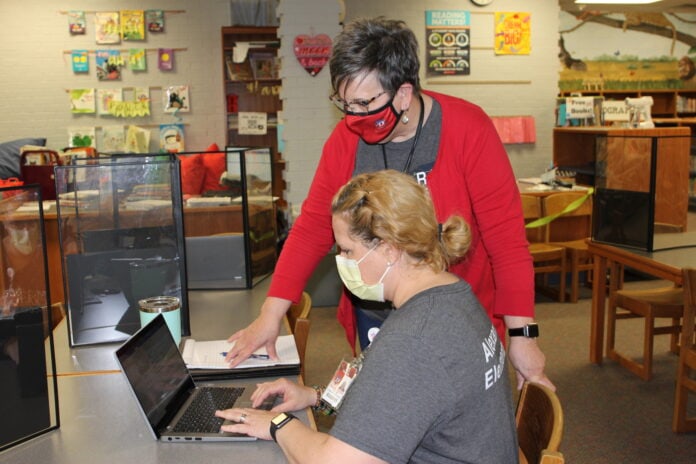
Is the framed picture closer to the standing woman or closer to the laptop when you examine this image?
the standing woman

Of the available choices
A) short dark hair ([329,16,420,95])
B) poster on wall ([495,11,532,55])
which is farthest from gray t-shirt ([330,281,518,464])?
poster on wall ([495,11,532,55])

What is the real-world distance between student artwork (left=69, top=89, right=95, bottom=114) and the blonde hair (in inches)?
284

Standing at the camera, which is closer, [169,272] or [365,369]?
[365,369]

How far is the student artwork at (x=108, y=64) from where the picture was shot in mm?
7766

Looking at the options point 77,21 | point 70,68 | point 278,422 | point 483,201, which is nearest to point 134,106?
point 70,68

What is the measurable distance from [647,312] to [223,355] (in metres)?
2.55

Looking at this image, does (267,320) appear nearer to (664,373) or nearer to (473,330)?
(473,330)

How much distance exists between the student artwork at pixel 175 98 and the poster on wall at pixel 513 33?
3461 mm

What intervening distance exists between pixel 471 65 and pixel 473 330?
6449mm

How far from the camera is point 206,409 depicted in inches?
60.6

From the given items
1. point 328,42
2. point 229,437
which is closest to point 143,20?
point 328,42

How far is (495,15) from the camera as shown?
7164 millimetres

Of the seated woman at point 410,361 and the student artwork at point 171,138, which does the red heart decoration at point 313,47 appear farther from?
the seated woman at point 410,361

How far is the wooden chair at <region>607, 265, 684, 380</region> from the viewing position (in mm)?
3584
